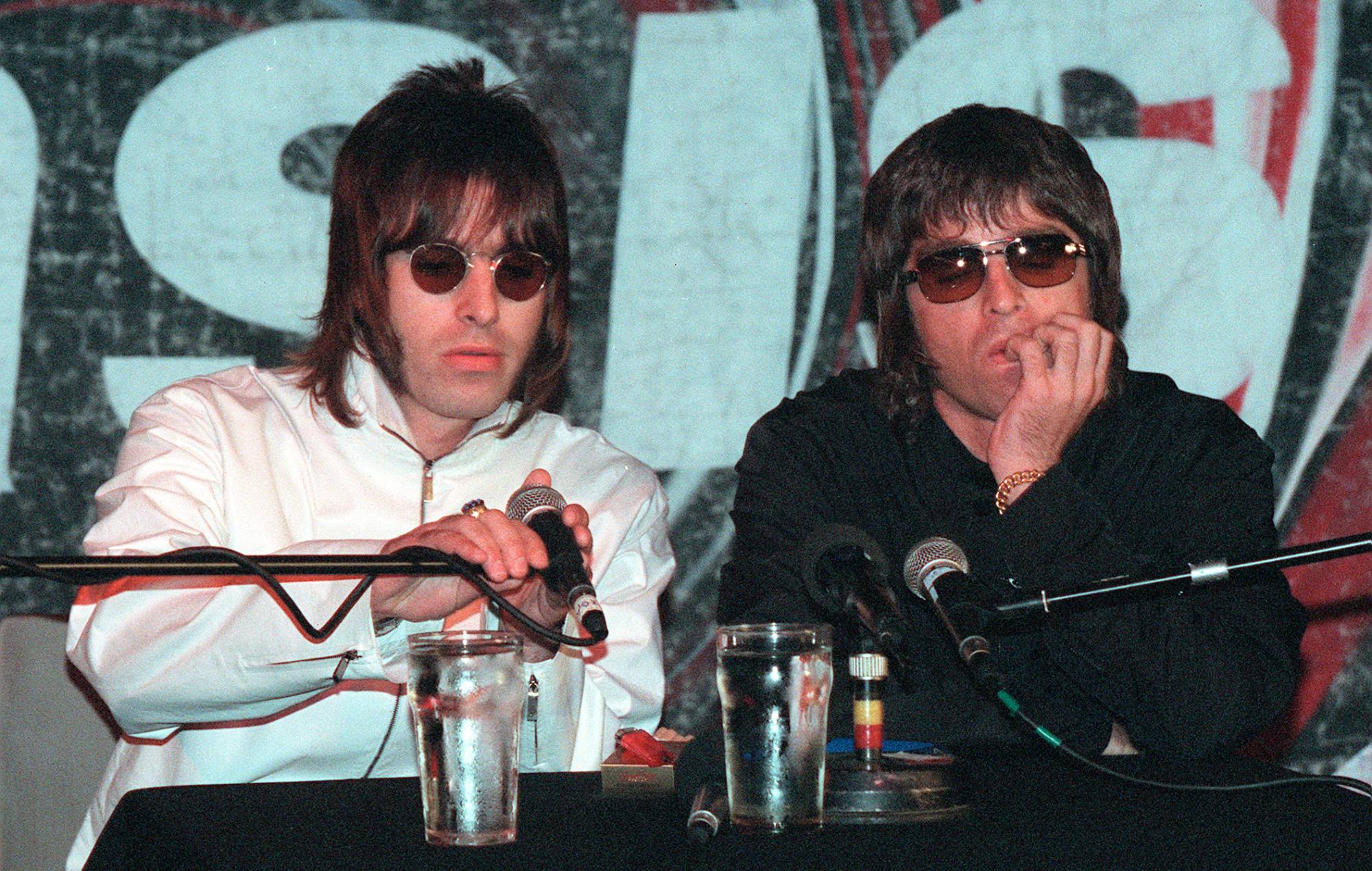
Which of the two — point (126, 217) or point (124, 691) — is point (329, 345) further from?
point (126, 217)

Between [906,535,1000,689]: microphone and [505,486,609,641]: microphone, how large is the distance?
327 mm

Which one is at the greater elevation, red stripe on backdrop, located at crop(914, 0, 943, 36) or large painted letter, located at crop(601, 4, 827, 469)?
red stripe on backdrop, located at crop(914, 0, 943, 36)

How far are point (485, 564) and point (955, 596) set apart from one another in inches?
20.3

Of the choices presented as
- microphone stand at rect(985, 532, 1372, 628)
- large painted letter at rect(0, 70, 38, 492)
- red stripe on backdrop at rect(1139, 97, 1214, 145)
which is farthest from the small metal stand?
large painted letter at rect(0, 70, 38, 492)

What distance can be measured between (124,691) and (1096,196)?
182 cm

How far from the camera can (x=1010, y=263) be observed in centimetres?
251

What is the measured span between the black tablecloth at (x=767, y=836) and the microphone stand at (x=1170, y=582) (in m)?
0.20

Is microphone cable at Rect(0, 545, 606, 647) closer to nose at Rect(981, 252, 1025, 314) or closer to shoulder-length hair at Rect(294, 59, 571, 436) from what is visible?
shoulder-length hair at Rect(294, 59, 571, 436)

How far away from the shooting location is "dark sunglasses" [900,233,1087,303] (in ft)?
8.24

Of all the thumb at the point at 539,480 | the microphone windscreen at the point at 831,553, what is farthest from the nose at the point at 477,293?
the microphone windscreen at the point at 831,553

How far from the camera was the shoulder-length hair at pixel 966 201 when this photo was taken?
2590mm

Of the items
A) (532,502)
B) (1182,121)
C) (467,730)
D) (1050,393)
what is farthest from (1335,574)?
(467,730)

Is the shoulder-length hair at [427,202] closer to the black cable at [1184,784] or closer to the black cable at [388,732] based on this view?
the black cable at [388,732]

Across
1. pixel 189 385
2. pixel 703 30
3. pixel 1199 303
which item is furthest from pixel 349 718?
pixel 1199 303
